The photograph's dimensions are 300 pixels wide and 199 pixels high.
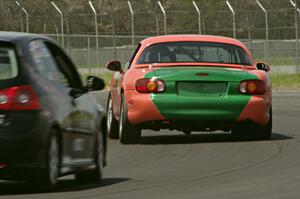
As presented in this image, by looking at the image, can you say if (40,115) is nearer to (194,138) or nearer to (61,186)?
(61,186)

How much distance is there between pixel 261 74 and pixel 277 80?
25.4 m

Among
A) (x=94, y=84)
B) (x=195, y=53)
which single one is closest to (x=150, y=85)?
(x=195, y=53)

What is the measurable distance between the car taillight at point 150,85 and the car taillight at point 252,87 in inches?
39.5

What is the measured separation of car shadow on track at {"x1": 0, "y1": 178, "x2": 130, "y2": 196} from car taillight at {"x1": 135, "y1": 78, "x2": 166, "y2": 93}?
420 cm

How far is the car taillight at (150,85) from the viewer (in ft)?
55.0

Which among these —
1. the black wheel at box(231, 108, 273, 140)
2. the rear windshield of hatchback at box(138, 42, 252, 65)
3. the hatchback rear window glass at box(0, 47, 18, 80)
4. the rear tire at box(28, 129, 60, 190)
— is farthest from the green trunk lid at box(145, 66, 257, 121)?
the hatchback rear window glass at box(0, 47, 18, 80)

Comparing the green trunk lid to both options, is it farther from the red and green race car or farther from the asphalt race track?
the asphalt race track

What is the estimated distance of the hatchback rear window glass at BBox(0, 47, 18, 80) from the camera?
10664 millimetres

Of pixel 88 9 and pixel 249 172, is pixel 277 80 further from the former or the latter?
pixel 88 9

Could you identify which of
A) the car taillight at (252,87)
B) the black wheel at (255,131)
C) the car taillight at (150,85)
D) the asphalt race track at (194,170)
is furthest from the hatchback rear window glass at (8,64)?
the black wheel at (255,131)

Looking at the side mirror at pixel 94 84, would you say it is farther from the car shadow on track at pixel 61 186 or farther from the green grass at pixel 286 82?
the green grass at pixel 286 82

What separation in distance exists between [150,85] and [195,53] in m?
1.28

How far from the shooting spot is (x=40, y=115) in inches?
415

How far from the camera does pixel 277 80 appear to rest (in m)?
42.6
